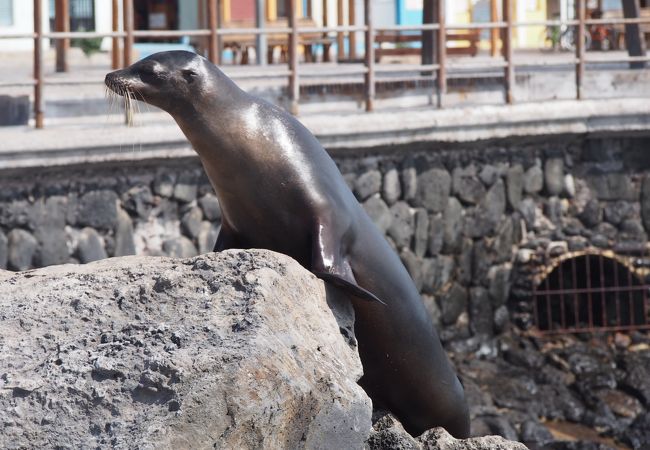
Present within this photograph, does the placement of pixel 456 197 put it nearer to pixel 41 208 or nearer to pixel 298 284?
pixel 41 208

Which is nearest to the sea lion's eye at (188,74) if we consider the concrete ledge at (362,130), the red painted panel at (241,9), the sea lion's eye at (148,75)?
the sea lion's eye at (148,75)

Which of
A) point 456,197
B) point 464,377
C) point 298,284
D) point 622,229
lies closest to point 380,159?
point 456,197

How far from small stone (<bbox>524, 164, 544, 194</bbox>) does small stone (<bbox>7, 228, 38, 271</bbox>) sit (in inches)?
172

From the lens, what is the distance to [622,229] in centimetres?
1205

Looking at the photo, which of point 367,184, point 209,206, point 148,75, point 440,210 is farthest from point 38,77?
point 148,75

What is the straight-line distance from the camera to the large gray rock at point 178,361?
140 inches

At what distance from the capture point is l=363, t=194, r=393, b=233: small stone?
10734 millimetres

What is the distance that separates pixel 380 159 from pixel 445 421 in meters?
5.27

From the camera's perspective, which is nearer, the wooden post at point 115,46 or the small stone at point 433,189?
the wooden post at point 115,46

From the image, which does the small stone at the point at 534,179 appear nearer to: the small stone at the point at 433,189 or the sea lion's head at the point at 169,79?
the small stone at the point at 433,189

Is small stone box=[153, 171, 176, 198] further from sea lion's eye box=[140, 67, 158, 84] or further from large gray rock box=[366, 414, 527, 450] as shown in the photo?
large gray rock box=[366, 414, 527, 450]

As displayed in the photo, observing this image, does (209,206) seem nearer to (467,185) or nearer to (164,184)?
(164,184)

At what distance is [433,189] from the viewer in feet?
36.5

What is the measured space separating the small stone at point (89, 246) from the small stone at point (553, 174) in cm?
410
